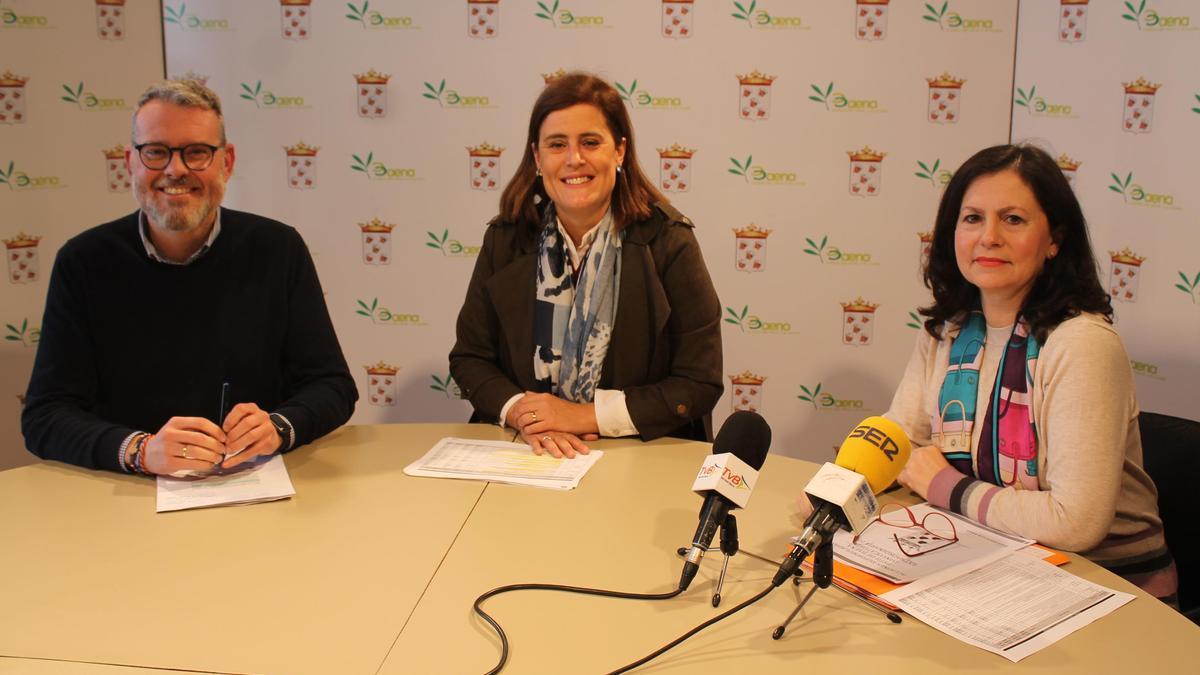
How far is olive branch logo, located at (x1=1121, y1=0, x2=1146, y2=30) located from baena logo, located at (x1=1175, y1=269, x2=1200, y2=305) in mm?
813

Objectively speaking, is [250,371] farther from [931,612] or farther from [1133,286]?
[1133,286]

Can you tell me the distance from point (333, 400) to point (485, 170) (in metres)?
1.55

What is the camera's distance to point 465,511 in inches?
70.1

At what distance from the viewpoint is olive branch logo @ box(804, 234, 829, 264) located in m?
3.52

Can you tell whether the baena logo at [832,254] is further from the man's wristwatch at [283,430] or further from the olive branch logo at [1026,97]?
the man's wristwatch at [283,430]

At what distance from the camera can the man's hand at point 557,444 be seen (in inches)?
83.3

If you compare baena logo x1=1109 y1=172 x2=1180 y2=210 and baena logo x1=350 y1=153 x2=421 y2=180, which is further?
baena logo x1=350 y1=153 x2=421 y2=180

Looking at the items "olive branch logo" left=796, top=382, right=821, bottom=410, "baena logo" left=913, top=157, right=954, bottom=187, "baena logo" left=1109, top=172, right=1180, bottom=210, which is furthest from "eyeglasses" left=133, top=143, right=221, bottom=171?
"baena logo" left=1109, top=172, right=1180, bottom=210

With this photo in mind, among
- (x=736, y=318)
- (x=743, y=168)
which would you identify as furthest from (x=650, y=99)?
(x=736, y=318)

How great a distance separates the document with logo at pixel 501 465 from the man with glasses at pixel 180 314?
0.30 meters

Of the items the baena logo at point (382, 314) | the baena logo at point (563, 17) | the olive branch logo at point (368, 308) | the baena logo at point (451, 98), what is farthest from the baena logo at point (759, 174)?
the olive branch logo at point (368, 308)

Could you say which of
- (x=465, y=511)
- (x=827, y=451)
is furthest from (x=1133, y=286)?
(x=465, y=511)

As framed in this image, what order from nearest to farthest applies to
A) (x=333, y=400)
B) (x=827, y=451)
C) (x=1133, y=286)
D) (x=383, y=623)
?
(x=383, y=623)
(x=333, y=400)
(x=1133, y=286)
(x=827, y=451)

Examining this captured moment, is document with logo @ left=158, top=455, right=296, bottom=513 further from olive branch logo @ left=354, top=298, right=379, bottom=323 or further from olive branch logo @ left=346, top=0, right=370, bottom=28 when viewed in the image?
olive branch logo @ left=346, top=0, right=370, bottom=28
